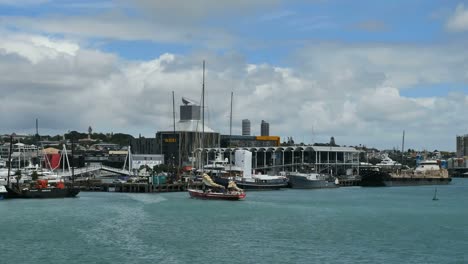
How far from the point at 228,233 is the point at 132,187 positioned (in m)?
62.3

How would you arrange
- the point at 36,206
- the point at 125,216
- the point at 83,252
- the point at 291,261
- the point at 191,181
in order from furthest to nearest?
the point at 191,181, the point at 36,206, the point at 125,216, the point at 83,252, the point at 291,261

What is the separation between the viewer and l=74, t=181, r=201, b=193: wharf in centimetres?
10938

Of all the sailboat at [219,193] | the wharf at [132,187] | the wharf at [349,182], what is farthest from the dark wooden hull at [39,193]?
the wharf at [349,182]

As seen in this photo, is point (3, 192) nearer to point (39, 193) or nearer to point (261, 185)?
point (39, 193)

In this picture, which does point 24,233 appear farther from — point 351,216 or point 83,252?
point 351,216

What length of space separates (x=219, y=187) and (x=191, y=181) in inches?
763

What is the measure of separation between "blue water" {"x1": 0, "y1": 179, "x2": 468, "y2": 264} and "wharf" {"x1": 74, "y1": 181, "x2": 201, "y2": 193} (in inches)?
1159

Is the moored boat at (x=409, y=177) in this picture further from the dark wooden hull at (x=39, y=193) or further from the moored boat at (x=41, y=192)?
the dark wooden hull at (x=39, y=193)

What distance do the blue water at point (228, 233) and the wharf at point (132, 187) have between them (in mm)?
29441

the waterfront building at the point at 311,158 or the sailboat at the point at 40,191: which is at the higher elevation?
the waterfront building at the point at 311,158

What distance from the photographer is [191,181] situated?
362 feet

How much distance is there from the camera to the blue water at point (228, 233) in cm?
4159

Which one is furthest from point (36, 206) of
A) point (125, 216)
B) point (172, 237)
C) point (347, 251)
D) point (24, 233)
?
point (347, 251)

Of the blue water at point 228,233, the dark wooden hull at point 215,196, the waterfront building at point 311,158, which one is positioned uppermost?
the waterfront building at point 311,158
